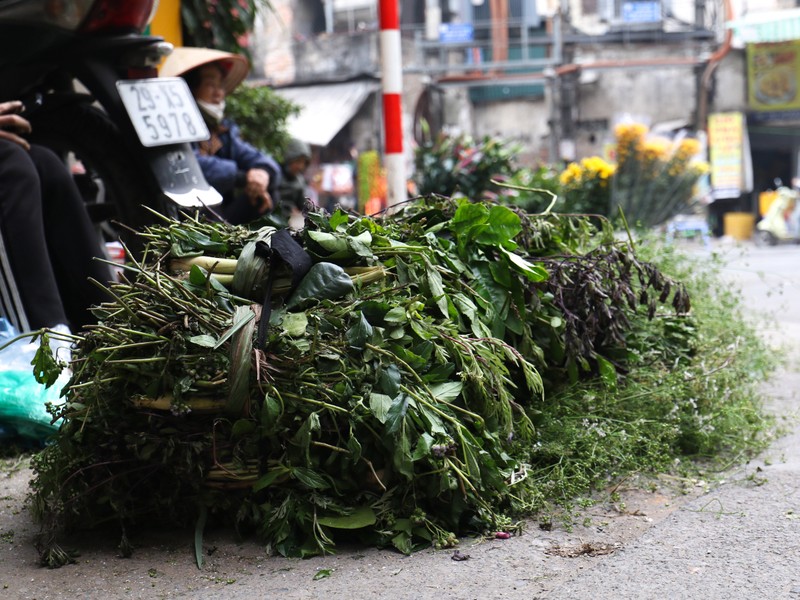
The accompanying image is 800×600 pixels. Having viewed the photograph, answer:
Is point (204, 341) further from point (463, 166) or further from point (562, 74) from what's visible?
point (562, 74)

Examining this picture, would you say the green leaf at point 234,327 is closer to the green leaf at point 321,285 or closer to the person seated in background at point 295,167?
the green leaf at point 321,285

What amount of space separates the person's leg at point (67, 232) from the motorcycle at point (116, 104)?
0.95 feet

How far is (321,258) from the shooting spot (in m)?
2.51

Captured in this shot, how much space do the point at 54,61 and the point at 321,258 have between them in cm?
218

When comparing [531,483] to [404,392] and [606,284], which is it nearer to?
[404,392]

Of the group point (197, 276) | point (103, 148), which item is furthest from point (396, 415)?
point (103, 148)

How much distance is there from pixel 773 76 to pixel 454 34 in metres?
8.05

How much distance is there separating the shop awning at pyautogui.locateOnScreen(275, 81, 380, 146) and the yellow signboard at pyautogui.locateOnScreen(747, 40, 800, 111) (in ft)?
30.8

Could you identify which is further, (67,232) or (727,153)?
(727,153)

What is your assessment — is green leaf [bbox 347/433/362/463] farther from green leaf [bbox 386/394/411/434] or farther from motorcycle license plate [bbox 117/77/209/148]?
motorcycle license plate [bbox 117/77/209/148]

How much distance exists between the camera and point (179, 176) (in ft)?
13.2

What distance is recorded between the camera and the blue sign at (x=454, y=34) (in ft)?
77.3

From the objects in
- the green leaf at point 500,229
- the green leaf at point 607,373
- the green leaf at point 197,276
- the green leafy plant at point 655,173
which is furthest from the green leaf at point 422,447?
the green leafy plant at point 655,173

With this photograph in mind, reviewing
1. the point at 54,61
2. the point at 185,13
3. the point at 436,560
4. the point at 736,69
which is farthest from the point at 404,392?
the point at 736,69
